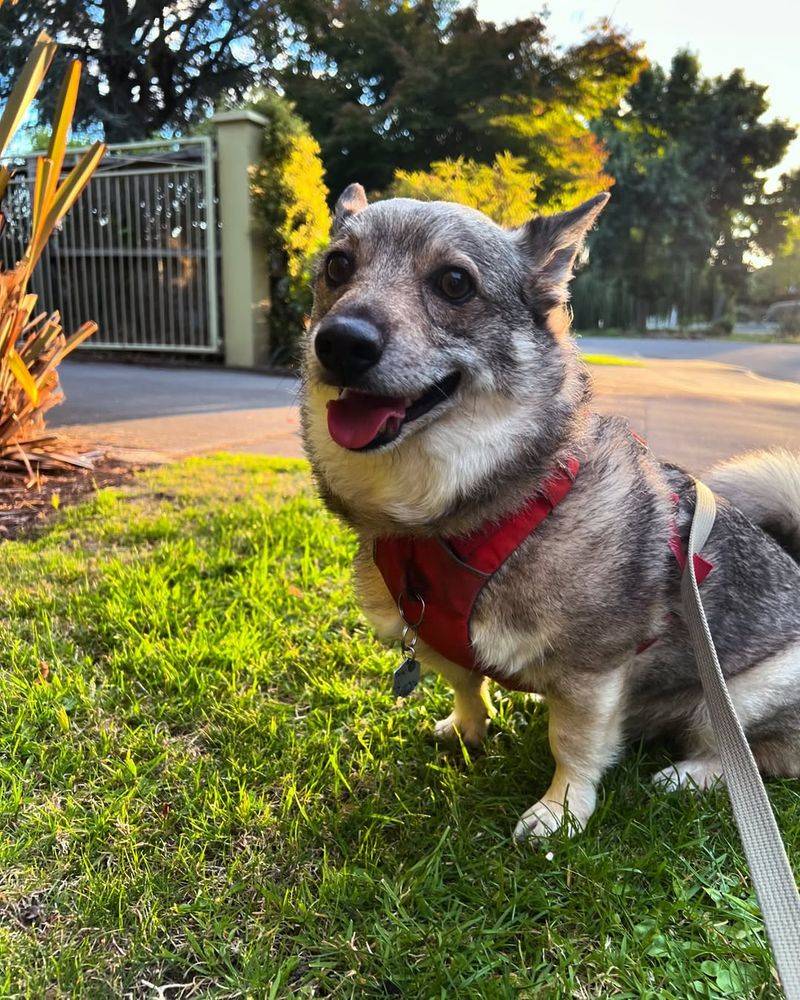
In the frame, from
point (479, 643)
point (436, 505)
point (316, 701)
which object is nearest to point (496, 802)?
point (479, 643)

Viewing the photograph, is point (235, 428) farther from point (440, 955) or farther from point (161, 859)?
point (440, 955)

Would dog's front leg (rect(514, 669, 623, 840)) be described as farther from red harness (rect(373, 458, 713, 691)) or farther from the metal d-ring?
the metal d-ring

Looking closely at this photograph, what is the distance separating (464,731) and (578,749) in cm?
46

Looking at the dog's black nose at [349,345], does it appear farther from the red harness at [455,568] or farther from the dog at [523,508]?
the red harness at [455,568]

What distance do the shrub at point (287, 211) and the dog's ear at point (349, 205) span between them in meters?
7.88

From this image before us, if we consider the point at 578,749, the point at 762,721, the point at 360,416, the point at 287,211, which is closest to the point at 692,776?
the point at 762,721

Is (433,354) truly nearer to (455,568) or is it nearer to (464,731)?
(455,568)

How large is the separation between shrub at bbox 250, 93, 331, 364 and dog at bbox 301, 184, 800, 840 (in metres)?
8.57

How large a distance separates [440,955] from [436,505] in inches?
42.0

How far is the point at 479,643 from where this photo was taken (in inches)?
74.4

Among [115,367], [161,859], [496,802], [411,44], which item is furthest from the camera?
[411,44]

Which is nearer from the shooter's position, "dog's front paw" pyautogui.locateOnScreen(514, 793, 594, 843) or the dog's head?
the dog's head

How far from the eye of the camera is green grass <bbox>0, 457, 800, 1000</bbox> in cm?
154

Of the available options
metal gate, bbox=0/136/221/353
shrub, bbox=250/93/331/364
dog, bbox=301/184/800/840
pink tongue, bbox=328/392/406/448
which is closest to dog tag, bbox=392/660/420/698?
dog, bbox=301/184/800/840
